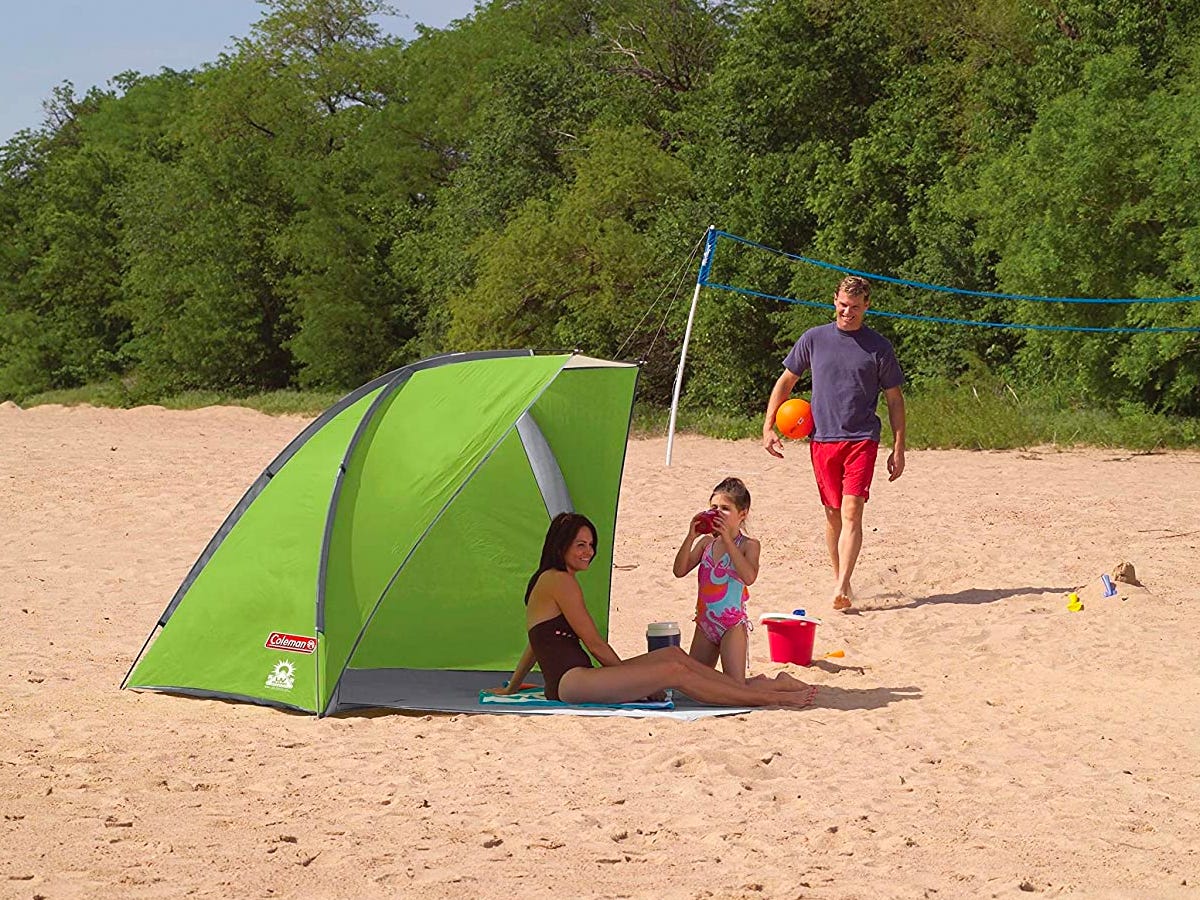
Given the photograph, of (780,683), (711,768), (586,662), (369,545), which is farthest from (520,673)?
(711,768)

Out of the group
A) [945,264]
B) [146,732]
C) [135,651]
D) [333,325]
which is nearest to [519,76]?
[333,325]

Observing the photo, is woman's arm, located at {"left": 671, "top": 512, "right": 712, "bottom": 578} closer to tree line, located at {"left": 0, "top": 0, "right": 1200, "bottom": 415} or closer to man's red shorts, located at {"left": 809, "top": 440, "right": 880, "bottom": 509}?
man's red shorts, located at {"left": 809, "top": 440, "right": 880, "bottom": 509}

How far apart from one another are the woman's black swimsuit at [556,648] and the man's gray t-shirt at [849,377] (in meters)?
2.30

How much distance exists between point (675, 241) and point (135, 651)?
16144 mm

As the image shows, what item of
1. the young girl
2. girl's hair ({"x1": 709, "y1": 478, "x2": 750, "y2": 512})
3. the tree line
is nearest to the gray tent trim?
the young girl

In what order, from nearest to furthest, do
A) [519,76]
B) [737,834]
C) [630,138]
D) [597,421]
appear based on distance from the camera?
[737,834] < [597,421] < [630,138] < [519,76]

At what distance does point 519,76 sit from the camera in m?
28.7

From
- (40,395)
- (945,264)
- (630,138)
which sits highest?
(630,138)

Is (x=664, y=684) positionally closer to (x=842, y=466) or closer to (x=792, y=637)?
(x=792, y=637)

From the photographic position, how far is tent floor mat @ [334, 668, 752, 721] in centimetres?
612

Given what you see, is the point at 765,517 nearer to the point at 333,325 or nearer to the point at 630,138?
the point at 630,138

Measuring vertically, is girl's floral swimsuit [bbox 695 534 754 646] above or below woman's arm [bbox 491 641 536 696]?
above

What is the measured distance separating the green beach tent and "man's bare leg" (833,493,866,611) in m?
1.33

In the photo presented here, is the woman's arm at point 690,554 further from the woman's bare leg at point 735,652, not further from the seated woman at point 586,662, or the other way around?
the seated woman at point 586,662
